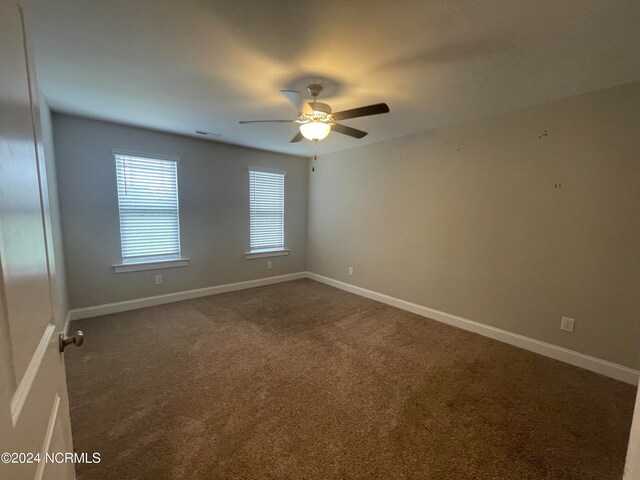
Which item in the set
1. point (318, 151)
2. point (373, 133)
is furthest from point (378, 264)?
point (318, 151)

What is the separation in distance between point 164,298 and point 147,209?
1.27 metres

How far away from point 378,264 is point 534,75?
108 inches

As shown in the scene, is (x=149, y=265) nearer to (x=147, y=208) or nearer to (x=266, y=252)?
(x=147, y=208)

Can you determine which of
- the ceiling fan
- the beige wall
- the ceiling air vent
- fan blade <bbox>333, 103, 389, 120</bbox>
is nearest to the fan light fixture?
the ceiling fan

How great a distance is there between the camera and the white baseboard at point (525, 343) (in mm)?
2314

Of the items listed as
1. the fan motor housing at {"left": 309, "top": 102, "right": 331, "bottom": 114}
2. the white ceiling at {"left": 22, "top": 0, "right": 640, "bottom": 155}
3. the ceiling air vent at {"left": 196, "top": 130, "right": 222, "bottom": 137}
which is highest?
the white ceiling at {"left": 22, "top": 0, "right": 640, "bottom": 155}

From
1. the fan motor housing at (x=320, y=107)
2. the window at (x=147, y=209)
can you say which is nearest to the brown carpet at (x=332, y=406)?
the window at (x=147, y=209)

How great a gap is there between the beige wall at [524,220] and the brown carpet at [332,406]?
0.47m

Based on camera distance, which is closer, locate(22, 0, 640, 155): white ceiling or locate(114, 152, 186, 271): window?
locate(22, 0, 640, 155): white ceiling

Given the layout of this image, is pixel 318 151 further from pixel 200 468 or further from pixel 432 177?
pixel 200 468

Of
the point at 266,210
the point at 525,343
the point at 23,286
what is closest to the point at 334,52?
the point at 23,286

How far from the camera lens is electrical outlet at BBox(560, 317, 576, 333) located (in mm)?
2516

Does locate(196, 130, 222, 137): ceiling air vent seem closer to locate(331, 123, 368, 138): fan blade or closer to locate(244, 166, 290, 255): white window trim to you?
locate(244, 166, 290, 255): white window trim

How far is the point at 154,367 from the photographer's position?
238 cm
